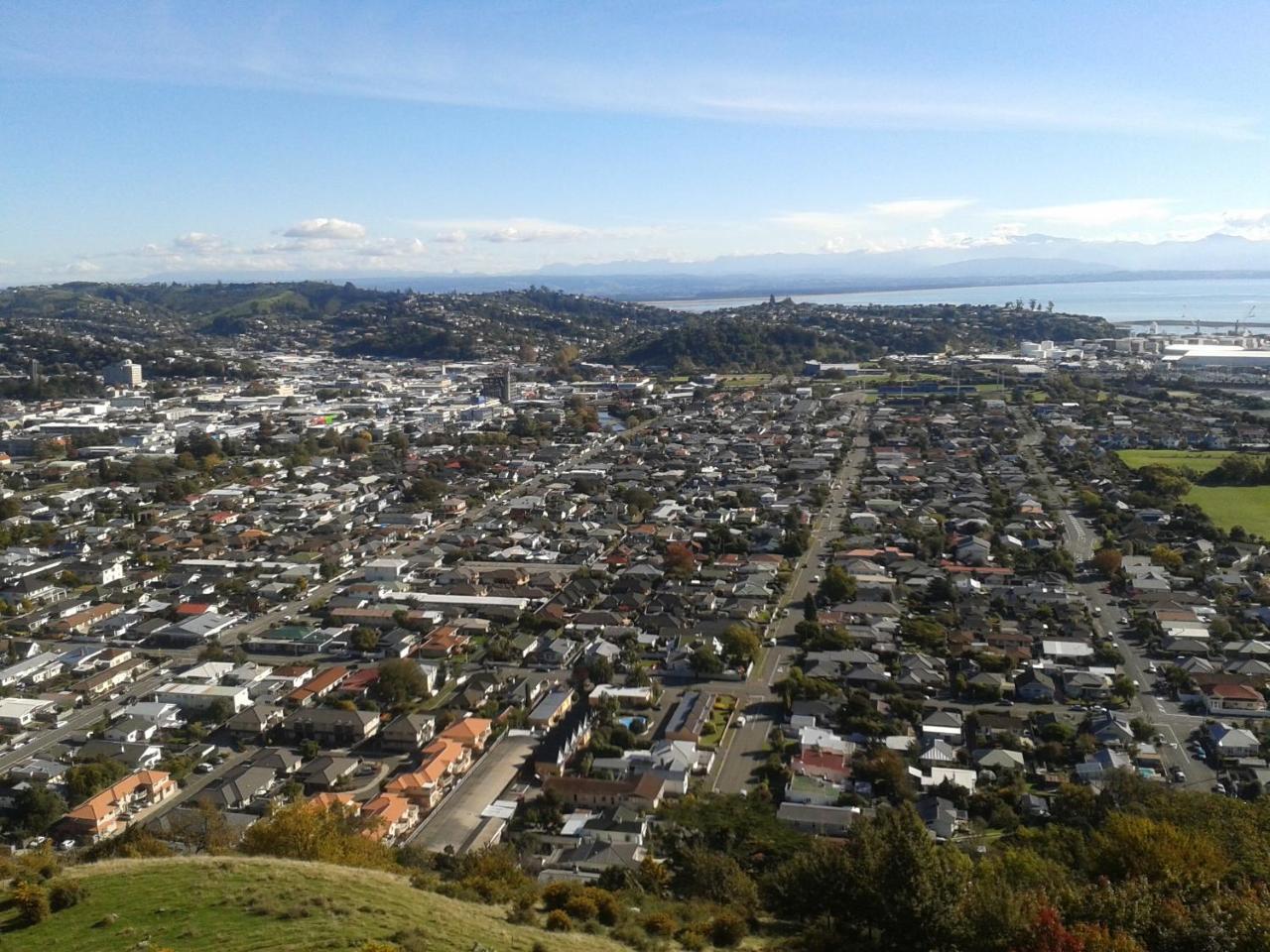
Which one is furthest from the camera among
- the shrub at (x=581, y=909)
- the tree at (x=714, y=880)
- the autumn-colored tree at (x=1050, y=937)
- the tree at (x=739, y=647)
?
the tree at (x=739, y=647)

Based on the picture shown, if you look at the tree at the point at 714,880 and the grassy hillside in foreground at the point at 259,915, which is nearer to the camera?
the grassy hillside in foreground at the point at 259,915

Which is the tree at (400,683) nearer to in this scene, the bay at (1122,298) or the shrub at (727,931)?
the shrub at (727,931)

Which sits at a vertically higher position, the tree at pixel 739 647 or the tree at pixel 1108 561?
the tree at pixel 1108 561

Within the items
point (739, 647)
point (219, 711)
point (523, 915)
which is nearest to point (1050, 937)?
point (523, 915)

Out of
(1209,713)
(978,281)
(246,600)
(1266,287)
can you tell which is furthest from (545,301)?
(978,281)

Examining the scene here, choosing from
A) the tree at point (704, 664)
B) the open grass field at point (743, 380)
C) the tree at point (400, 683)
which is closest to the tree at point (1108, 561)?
the tree at point (704, 664)
